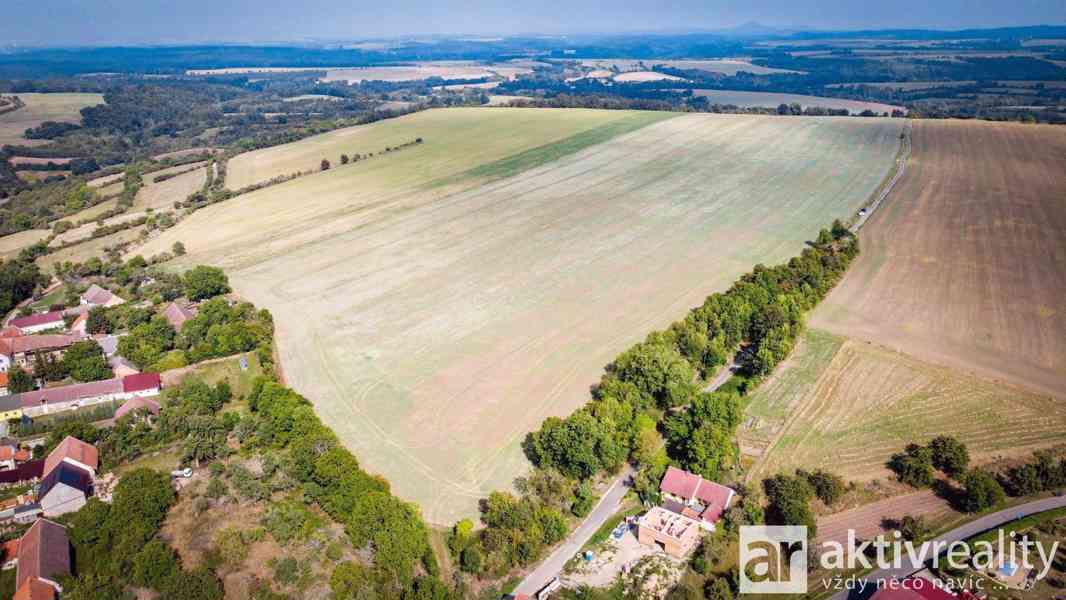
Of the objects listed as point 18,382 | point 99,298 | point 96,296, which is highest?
point 96,296

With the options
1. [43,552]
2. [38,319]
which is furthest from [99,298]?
[43,552]

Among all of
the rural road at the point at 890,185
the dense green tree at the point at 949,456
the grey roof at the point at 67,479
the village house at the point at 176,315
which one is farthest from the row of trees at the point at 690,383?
the village house at the point at 176,315

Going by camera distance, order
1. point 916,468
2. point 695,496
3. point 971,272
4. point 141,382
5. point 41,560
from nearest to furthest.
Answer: point 41,560 → point 695,496 → point 916,468 → point 141,382 → point 971,272

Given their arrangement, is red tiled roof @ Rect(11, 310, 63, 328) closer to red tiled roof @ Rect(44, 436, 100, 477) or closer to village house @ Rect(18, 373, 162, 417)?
village house @ Rect(18, 373, 162, 417)

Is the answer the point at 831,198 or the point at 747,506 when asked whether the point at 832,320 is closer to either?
the point at 747,506

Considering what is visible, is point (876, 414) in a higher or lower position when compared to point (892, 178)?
lower

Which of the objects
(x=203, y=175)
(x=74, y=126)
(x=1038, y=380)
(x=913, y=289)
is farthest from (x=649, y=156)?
(x=74, y=126)

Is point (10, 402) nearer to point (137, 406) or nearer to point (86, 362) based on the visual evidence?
point (86, 362)
